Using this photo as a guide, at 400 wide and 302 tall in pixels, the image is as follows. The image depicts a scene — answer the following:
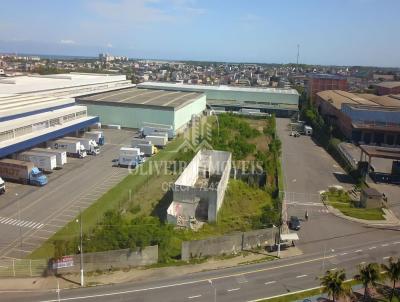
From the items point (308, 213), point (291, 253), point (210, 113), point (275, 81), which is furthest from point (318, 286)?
point (275, 81)

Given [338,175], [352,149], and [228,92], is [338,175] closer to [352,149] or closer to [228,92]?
[352,149]

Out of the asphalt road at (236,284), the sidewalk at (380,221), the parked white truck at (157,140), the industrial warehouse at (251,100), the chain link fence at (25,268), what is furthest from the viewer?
the industrial warehouse at (251,100)

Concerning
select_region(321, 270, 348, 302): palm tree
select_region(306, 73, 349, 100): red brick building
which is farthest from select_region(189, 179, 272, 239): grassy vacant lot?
select_region(306, 73, 349, 100): red brick building

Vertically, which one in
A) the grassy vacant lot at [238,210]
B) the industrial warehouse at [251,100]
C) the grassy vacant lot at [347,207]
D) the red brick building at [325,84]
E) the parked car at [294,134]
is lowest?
the grassy vacant lot at [347,207]

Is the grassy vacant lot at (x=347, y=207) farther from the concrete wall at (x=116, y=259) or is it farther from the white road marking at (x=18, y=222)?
the white road marking at (x=18, y=222)

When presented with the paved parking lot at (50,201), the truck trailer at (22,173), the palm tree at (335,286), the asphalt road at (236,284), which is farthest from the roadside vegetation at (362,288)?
the truck trailer at (22,173)

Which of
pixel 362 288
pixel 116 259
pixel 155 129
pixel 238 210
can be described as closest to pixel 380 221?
pixel 238 210
